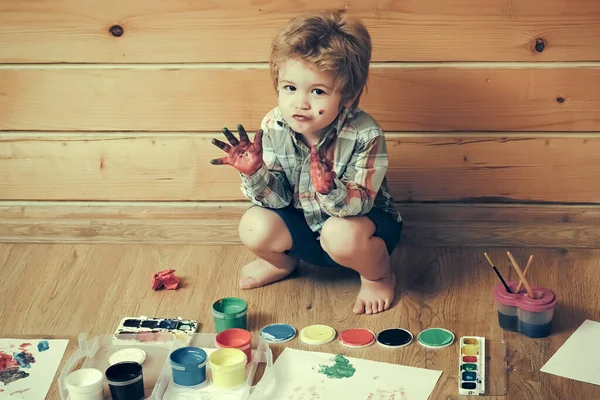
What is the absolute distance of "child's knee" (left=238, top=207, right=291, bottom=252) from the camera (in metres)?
1.77

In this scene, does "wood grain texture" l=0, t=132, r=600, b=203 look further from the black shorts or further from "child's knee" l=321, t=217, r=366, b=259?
"child's knee" l=321, t=217, r=366, b=259

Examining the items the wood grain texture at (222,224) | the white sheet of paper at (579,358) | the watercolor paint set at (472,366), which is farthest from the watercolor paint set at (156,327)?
the white sheet of paper at (579,358)

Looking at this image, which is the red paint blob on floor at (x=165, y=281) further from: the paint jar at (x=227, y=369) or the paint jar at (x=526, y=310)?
the paint jar at (x=526, y=310)

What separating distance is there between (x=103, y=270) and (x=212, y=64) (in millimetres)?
491

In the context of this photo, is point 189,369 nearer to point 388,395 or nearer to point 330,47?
point 388,395

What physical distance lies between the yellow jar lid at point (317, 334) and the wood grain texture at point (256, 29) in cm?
57

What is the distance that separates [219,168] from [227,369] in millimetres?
619

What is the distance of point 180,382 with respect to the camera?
1.53 m

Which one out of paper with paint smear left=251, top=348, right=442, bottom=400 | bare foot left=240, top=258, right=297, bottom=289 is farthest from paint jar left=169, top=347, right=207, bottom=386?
bare foot left=240, top=258, right=297, bottom=289

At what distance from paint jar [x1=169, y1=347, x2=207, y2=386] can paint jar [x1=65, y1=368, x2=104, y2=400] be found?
0.12m

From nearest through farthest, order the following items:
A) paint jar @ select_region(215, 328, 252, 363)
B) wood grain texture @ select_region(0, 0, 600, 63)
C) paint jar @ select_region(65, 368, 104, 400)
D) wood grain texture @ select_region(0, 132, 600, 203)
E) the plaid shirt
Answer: paint jar @ select_region(65, 368, 104, 400)
paint jar @ select_region(215, 328, 252, 363)
the plaid shirt
wood grain texture @ select_region(0, 0, 600, 63)
wood grain texture @ select_region(0, 132, 600, 203)

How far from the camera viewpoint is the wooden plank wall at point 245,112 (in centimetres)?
185

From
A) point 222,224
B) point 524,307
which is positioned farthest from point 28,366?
point 524,307

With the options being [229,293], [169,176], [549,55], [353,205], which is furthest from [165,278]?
[549,55]
